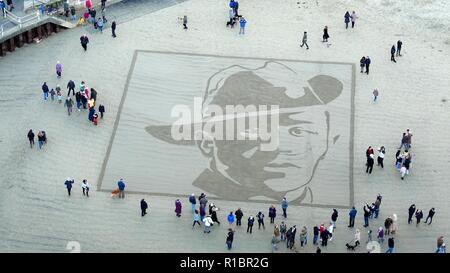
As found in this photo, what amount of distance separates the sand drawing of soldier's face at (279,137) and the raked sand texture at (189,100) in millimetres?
1077

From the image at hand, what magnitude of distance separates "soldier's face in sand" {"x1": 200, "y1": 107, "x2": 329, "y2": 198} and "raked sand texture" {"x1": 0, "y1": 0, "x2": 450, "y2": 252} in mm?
1256

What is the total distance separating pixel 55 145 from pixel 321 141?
55.3 feet

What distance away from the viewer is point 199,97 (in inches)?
2736

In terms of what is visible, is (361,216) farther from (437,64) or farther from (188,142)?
(437,64)

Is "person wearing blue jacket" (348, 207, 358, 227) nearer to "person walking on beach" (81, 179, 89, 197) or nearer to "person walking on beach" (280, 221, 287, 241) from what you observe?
"person walking on beach" (280, 221, 287, 241)

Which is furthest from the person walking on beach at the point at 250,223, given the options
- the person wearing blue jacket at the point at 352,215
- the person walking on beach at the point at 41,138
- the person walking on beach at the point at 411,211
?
the person walking on beach at the point at 41,138

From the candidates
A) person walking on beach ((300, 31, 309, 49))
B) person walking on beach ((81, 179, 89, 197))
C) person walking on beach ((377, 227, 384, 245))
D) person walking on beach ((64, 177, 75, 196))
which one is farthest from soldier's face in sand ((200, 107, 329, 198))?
person walking on beach ((64, 177, 75, 196))

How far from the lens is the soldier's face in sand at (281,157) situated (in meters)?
63.2

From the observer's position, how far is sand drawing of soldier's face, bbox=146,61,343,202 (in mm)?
62688

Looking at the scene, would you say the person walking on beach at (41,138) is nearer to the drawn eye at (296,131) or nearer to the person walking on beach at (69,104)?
the person walking on beach at (69,104)

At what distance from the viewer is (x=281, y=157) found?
2552 inches
